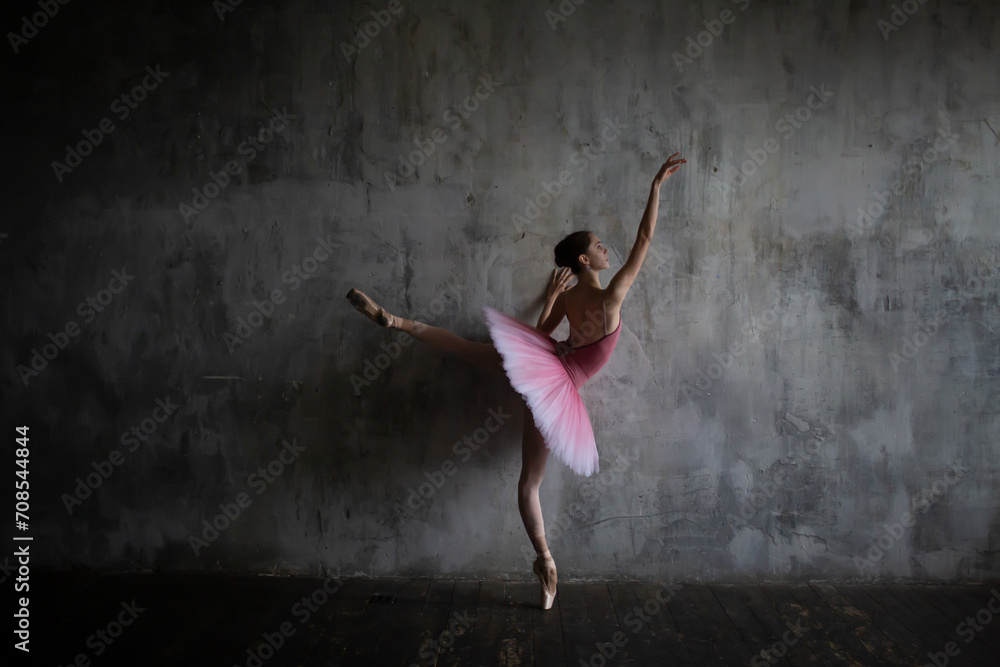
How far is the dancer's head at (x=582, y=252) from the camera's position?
9.16 feet

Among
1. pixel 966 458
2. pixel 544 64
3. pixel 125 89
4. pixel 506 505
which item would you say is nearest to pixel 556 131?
pixel 544 64

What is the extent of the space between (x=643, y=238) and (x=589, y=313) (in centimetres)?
40

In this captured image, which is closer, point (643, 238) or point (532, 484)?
point (643, 238)

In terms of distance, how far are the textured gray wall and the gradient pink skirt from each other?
12.1 inches

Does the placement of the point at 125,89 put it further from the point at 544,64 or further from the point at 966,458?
the point at 966,458

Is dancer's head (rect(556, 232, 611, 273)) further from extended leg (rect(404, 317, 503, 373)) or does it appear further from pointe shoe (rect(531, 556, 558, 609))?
pointe shoe (rect(531, 556, 558, 609))

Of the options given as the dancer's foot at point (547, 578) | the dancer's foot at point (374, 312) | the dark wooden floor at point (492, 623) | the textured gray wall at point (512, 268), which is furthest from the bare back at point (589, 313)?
the dark wooden floor at point (492, 623)

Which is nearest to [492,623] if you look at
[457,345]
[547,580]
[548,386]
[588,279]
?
[547,580]

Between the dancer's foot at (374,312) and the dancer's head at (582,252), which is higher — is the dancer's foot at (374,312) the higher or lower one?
the lower one

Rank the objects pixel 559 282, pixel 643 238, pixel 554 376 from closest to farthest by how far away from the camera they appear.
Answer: pixel 643 238
pixel 554 376
pixel 559 282

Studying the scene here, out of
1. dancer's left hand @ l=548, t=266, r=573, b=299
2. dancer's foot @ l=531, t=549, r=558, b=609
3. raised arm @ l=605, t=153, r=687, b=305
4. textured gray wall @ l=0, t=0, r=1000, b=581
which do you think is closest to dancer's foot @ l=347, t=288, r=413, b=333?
textured gray wall @ l=0, t=0, r=1000, b=581

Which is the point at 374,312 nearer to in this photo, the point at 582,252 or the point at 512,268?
the point at 512,268

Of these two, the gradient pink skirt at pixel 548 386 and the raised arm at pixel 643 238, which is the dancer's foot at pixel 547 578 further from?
A: the raised arm at pixel 643 238

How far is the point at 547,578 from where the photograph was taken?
2814 millimetres
